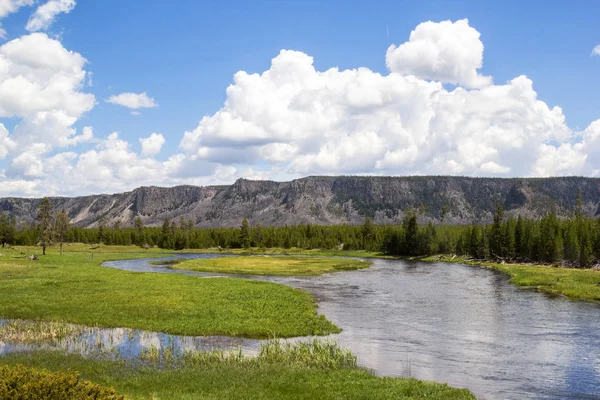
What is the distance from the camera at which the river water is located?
30797 millimetres

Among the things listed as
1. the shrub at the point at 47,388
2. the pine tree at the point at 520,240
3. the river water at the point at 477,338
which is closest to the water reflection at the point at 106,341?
the river water at the point at 477,338

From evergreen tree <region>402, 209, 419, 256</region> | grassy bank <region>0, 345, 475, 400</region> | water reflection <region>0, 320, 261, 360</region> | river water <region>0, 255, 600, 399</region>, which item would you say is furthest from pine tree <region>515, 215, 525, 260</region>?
grassy bank <region>0, 345, 475, 400</region>

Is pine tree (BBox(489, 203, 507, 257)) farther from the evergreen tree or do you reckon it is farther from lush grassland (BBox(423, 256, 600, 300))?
the evergreen tree

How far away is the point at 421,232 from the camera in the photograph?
18875 centimetres

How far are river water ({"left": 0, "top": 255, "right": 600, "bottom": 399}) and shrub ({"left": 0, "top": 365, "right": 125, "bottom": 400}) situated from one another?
19890mm

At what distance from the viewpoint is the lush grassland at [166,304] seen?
1789 inches

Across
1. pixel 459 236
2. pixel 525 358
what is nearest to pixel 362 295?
pixel 525 358

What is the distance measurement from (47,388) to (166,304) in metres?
40.4

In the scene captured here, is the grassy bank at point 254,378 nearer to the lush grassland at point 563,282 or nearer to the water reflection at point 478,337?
the water reflection at point 478,337

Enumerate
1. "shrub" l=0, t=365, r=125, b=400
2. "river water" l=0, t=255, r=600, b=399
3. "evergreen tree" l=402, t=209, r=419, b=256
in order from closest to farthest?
Answer: "shrub" l=0, t=365, r=125, b=400 → "river water" l=0, t=255, r=600, b=399 → "evergreen tree" l=402, t=209, r=419, b=256

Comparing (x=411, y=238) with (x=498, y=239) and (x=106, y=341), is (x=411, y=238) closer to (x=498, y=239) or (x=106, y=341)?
(x=498, y=239)

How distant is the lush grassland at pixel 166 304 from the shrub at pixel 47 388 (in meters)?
25.1

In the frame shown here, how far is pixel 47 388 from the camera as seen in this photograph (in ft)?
54.7

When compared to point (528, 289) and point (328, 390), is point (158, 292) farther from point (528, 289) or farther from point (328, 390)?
point (528, 289)
